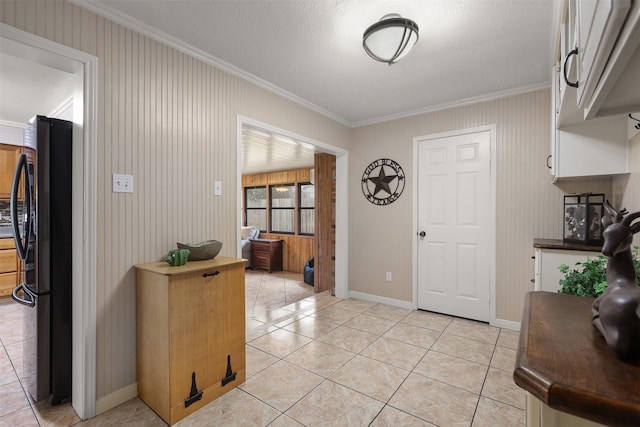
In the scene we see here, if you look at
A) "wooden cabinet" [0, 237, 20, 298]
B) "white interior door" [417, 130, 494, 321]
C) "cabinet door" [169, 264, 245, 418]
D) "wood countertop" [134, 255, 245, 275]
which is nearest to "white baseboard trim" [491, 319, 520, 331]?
"white interior door" [417, 130, 494, 321]

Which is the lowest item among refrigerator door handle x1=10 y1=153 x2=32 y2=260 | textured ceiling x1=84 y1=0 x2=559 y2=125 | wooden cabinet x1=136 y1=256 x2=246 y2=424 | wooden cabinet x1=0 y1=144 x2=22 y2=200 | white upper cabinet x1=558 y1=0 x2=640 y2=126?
wooden cabinet x1=136 y1=256 x2=246 y2=424

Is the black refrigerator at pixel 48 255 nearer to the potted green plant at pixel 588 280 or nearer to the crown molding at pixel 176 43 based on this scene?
the crown molding at pixel 176 43

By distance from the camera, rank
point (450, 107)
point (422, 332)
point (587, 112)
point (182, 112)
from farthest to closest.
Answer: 1. point (450, 107)
2. point (422, 332)
3. point (182, 112)
4. point (587, 112)

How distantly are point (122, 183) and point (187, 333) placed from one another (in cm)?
101

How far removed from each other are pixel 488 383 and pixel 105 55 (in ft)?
10.7

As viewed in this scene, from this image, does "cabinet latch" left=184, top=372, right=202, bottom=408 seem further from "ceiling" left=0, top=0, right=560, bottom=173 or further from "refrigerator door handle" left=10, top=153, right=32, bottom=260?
"ceiling" left=0, top=0, right=560, bottom=173

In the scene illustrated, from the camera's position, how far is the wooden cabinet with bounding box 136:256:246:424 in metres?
1.70

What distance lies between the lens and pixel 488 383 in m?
2.06

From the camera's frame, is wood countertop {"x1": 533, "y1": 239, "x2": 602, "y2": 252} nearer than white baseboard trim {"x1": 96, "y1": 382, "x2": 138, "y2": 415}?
No

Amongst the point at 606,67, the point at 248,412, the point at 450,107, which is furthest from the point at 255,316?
the point at 606,67

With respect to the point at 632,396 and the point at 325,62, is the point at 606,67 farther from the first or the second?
the point at 325,62

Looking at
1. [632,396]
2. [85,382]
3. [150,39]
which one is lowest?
[85,382]

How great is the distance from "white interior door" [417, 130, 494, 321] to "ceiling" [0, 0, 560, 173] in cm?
55

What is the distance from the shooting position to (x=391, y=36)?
1.80 meters
